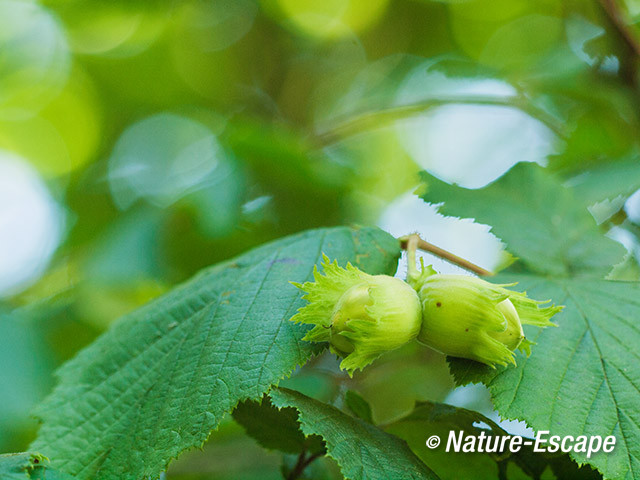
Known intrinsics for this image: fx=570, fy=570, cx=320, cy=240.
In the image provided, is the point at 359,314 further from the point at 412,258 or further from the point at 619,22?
the point at 619,22

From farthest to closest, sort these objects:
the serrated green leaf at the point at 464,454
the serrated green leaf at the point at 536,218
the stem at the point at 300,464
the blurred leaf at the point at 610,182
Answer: the blurred leaf at the point at 610,182 → the serrated green leaf at the point at 536,218 → the stem at the point at 300,464 → the serrated green leaf at the point at 464,454

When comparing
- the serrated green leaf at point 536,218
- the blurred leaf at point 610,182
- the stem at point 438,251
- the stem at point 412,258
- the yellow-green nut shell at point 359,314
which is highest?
the yellow-green nut shell at point 359,314

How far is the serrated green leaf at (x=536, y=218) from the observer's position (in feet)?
3.78

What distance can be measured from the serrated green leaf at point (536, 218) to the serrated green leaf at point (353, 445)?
0.51 metres

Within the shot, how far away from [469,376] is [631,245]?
3.53 ft

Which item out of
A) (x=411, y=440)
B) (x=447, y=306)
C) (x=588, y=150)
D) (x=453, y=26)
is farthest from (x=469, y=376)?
(x=453, y=26)

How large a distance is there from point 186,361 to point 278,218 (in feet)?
3.65

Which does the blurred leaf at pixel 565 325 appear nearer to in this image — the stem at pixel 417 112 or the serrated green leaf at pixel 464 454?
the serrated green leaf at pixel 464 454

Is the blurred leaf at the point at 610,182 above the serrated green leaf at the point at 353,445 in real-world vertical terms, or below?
below

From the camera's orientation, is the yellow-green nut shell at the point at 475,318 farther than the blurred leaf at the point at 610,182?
No

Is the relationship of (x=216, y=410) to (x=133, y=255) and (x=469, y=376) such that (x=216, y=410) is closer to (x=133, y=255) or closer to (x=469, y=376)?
Answer: (x=469, y=376)

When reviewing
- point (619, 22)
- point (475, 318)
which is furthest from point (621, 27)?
point (475, 318)

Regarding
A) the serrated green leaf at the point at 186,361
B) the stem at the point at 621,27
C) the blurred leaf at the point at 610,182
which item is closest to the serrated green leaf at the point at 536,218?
the blurred leaf at the point at 610,182

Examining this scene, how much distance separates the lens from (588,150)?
1.85 m
